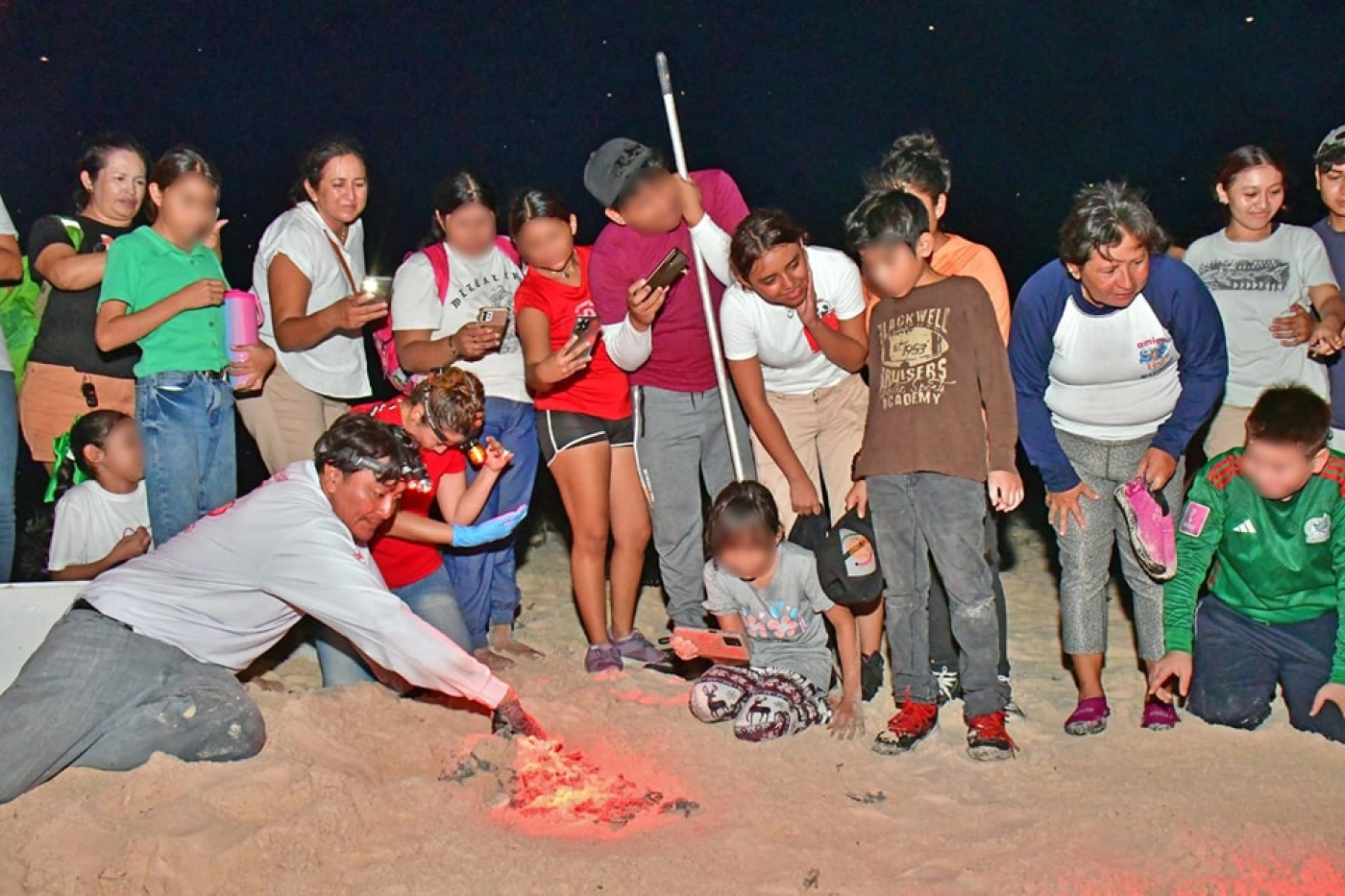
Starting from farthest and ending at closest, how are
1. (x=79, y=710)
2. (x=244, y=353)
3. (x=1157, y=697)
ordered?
(x=244, y=353)
(x=1157, y=697)
(x=79, y=710)

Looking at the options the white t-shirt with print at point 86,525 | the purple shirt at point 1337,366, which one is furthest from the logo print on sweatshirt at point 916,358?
the white t-shirt with print at point 86,525

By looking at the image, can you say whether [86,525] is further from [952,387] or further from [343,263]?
[952,387]

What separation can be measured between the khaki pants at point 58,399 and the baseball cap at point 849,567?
91.3 inches

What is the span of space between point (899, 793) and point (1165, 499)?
3.95 feet

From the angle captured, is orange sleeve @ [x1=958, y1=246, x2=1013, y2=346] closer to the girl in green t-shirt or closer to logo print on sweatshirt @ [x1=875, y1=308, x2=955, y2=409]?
logo print on sweatshirt @ [x1=875, y1=308, x2=955, y2=409]

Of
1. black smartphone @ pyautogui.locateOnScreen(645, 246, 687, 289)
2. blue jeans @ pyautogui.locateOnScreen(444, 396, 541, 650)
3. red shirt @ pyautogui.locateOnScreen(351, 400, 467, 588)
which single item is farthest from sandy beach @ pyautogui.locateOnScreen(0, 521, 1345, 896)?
black smartphone @ pyautogui.locateOnScreen(645, 246, 687, 289)

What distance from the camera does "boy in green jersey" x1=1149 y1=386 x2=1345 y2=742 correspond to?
3.25 m

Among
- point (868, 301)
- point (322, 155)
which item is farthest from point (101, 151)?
point (868, 301)

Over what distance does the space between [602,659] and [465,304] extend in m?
1.29

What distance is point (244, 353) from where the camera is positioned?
3.72m

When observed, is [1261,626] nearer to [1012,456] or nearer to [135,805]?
[1012,456]

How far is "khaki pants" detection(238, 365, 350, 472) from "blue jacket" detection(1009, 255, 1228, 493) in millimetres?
2238

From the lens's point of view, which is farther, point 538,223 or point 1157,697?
point 538,223

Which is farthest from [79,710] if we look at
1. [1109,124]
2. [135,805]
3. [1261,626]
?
[1109,124]
